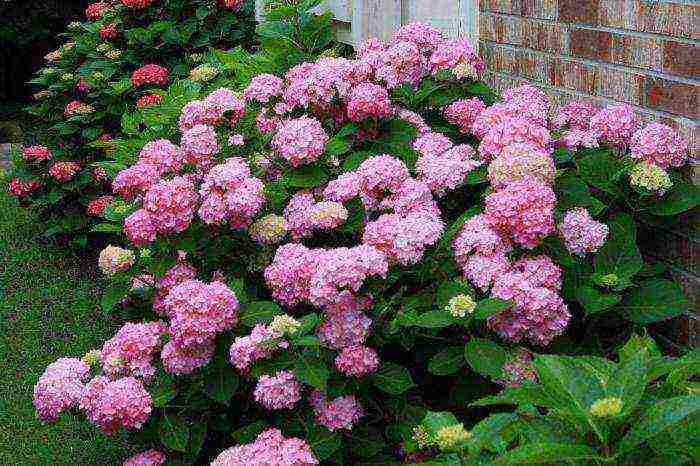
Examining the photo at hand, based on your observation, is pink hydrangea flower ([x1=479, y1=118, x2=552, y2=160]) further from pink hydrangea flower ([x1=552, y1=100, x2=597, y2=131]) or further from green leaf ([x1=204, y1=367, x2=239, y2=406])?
green leaf ([x1=204, y1=367, x2=239, y2=406])

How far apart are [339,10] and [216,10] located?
1247 mm

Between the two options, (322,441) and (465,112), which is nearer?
(322,441)

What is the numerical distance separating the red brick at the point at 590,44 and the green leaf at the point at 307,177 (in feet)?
2.83

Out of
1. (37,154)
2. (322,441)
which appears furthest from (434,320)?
(37,154)

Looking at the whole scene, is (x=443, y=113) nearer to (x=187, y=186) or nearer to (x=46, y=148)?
(x=187, y=186)

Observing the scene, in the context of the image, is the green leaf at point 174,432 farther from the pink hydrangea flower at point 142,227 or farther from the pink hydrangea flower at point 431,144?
the pink hydrangea flower at point 431,144

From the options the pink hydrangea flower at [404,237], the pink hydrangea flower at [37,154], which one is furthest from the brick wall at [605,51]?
the pink hydrangea flower at [37,154]

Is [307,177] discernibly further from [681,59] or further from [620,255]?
[681,59]

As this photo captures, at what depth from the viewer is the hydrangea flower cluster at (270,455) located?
5.96 ft

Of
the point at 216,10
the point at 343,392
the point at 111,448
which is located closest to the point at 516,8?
the point at 343,392

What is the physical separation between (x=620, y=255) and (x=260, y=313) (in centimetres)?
90

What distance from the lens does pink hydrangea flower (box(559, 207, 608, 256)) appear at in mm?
2295

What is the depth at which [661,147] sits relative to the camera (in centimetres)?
241

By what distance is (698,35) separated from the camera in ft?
7.60
